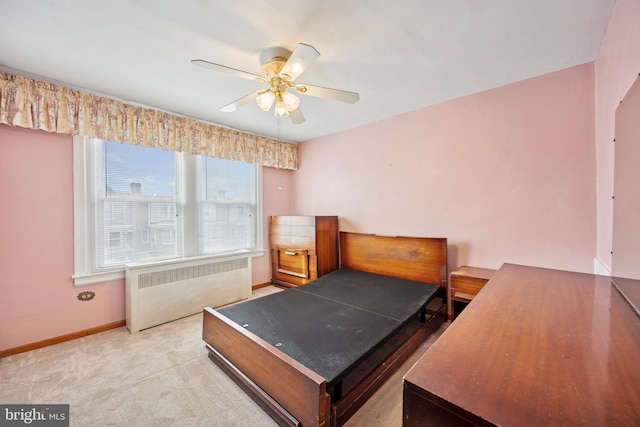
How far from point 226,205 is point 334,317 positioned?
7.81 feet

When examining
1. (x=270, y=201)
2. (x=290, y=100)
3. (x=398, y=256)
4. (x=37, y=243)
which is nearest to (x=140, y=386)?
(x=37, y=243)

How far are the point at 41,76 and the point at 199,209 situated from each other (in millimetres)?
1819

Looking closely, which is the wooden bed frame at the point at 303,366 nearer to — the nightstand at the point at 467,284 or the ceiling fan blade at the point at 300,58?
the nightstand at the point at 467,284

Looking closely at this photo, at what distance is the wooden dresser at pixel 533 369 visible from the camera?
1.86 ft

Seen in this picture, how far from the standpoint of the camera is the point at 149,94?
2512 millimetres

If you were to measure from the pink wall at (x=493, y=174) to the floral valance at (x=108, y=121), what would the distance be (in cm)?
183

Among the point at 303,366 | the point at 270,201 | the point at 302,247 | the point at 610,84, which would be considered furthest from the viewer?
the point at 270,201

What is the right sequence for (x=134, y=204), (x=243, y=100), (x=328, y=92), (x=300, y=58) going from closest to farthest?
(x=300, y=58)
(x=328, y=92)
(x=243, y=100)
(x=134, y=204)

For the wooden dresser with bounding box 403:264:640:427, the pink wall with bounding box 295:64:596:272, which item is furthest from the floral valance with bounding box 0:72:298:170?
the wooden dresser with bounding box 403:264:640:427

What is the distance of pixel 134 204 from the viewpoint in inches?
109

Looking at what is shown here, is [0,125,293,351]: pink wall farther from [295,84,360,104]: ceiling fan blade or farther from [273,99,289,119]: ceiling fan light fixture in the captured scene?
[295,84,360,104]: ceiling fan blade

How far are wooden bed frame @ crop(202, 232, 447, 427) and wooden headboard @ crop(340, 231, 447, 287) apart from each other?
1cm

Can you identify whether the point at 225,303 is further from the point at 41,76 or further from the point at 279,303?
the point at 41,76

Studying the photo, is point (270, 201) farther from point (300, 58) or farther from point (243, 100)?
point (300, 58)
